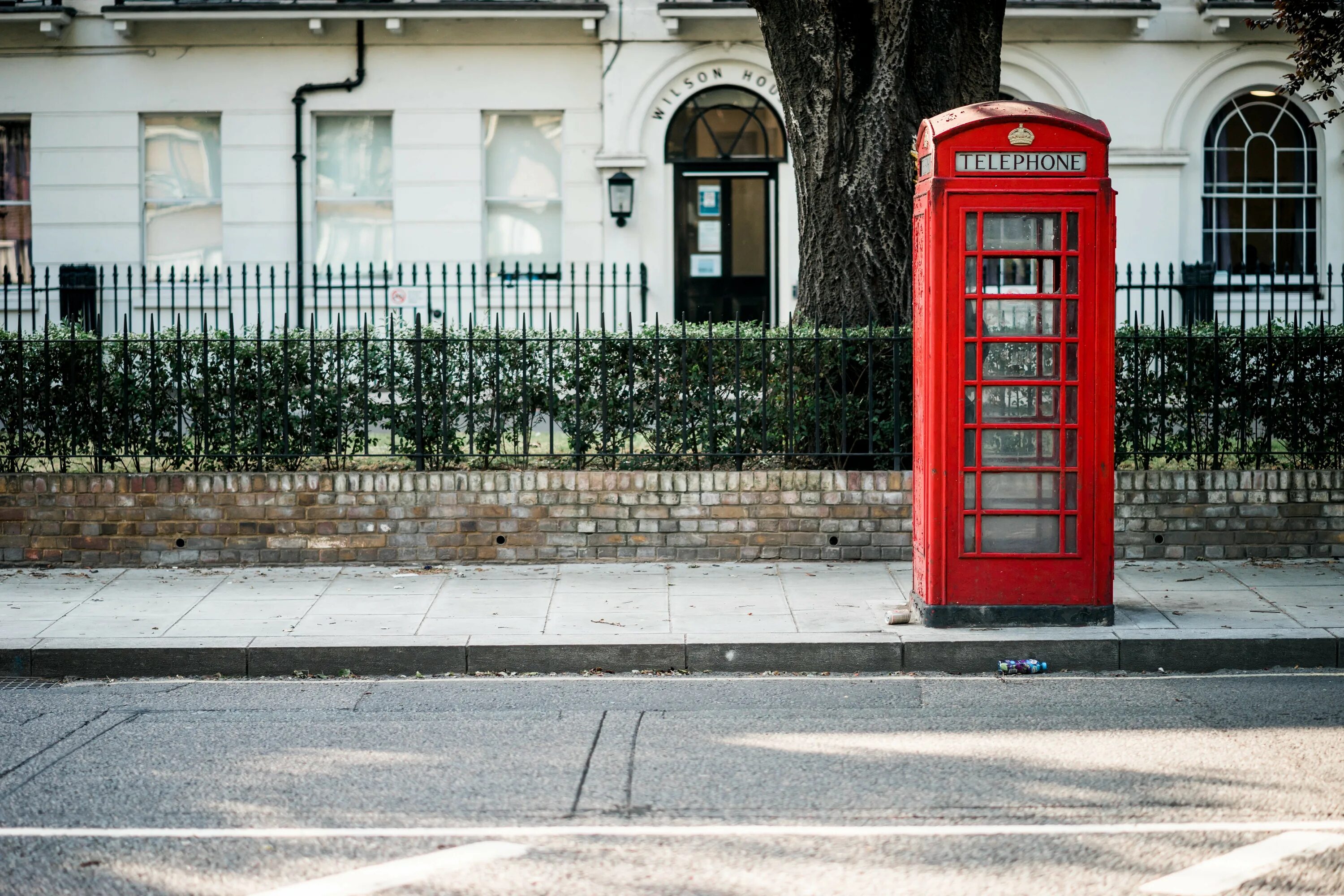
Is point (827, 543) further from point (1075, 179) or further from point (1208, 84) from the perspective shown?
point (1208, 84)

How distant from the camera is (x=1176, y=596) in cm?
857

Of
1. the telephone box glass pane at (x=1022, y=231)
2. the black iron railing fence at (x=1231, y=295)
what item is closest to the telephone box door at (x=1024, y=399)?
the telephone box glass pane at (x=1022, y=231)

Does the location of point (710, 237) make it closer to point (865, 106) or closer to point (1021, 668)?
point (865, 106)

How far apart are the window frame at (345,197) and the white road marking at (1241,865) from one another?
548 inches

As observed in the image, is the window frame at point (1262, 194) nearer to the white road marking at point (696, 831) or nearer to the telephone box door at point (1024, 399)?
the telephone box door at point (1024, 399)

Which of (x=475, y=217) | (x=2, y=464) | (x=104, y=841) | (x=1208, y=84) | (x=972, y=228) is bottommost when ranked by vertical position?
(x=104, y=841)

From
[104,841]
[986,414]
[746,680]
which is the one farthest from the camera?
[986,414]

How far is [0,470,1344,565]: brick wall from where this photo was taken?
979 centimetres

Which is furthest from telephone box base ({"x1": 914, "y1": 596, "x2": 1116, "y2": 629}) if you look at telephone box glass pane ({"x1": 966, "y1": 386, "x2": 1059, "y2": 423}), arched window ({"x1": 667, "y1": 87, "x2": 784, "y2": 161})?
arched window ({"x1": 667, "y1": 87, "x2": 784, "y2": 161})

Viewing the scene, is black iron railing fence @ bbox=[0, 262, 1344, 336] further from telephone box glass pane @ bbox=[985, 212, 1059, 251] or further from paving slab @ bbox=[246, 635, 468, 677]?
paving slab @ bbox=[246, 635, 468, 677]

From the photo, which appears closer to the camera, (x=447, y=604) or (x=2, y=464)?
(x=447, y=604)

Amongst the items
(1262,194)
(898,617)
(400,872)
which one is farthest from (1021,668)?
(1262,194)

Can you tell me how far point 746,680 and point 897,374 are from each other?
3314 mm

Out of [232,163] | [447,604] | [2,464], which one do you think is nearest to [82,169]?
[232,163]
